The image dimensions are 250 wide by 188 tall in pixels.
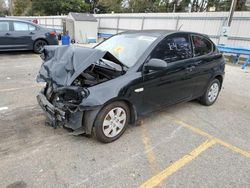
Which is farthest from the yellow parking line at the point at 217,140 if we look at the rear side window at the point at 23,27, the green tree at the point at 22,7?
the green tree at the point at 22,7

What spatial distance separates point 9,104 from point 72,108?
2172mm

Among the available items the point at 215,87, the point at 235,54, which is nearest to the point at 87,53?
the point at 215,87

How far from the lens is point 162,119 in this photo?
3973 mm

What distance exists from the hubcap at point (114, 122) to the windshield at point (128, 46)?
75 cm

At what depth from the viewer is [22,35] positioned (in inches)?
372

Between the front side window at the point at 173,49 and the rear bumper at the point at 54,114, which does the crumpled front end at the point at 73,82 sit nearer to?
the rear bumper at the point at 54,114

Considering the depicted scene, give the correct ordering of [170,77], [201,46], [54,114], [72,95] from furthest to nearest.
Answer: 1. [201,46]
2. [170,77]
3. [54,114]
4. [72,95]

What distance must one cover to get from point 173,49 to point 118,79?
4.29 feet

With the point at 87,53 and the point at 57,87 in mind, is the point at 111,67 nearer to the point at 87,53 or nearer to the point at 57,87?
the point at 87,53

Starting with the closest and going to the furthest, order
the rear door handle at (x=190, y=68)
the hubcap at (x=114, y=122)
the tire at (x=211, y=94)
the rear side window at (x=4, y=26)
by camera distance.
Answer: the hubcap at (x=114, y=122)
the rear door handle at (x=190, y=68)
the tire at (x=211, y=94)
the rear side window at (x=4, y=26)

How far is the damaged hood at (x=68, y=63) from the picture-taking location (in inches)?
114

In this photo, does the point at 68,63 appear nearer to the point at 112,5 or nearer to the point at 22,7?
the point at 112,5

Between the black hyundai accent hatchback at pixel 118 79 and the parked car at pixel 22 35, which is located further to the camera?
the parked car at pixel 22 35

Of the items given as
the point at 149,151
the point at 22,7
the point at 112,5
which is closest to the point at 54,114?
the point at 149,151
